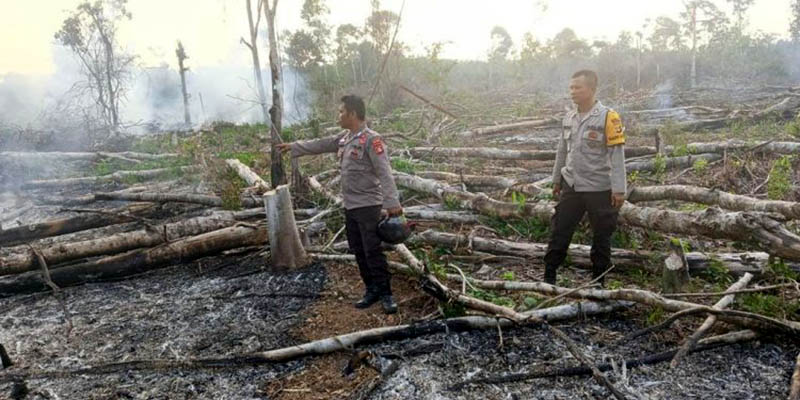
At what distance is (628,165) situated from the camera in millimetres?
7824

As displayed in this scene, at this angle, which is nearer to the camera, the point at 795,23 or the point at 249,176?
the point at 249,176

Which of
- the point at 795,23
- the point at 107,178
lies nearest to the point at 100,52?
the point at 107,178

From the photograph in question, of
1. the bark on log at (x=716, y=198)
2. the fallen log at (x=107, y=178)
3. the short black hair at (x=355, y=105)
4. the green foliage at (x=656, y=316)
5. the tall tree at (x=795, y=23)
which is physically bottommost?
Answer: the green foliage at (x=656, y=316)

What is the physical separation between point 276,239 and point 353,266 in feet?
2.63

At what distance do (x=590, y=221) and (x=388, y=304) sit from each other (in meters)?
1.73

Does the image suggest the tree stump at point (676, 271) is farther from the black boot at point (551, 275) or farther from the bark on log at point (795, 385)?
the bark on log at point (795, 385)

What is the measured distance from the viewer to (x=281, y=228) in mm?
5020

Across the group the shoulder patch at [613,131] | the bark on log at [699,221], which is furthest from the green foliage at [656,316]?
the shoulder patch at [613,131]

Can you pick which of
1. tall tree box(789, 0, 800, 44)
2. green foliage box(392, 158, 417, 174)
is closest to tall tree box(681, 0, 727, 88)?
tall tree box(789, 0, 800, 44)

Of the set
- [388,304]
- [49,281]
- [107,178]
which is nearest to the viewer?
[388,304]

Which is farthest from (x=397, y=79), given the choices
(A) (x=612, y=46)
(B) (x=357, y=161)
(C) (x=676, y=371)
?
(C) (x=676, y=371)

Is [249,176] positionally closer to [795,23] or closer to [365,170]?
[365,170]

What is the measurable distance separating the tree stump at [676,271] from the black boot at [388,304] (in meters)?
2.01

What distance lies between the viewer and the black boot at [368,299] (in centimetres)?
412
